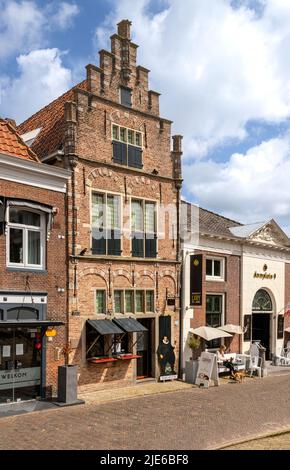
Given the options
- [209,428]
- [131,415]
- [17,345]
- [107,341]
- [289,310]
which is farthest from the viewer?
[289,310]

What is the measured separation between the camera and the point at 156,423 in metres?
12.1

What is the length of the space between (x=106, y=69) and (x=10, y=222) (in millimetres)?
7138

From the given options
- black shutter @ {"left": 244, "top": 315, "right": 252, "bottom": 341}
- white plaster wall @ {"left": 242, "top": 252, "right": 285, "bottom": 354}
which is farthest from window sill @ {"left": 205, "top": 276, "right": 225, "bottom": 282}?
black shutter @ {"left": 244, "top": 315, "right": 252, "bottom": 341}

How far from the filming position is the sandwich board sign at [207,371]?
17.5 meters

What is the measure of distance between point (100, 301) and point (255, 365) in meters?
8.18

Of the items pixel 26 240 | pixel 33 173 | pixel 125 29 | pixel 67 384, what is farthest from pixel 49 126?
pixel 67 384

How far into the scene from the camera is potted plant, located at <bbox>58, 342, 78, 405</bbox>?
14.1m

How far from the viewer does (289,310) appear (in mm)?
26250

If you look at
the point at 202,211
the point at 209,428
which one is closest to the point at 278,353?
the point at 202,211

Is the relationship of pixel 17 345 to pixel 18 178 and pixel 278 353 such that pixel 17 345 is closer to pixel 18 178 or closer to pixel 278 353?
pixel 18 178

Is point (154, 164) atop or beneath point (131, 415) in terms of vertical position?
atop

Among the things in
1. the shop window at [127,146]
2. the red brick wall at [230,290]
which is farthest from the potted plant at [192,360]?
the shop window at [127,146]

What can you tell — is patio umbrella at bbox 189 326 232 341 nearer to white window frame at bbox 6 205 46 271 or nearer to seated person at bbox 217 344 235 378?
seated person at bbox 217 344 235 378

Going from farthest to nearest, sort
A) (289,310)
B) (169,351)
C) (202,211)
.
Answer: (289,310) < (202,211) < (169,351)
